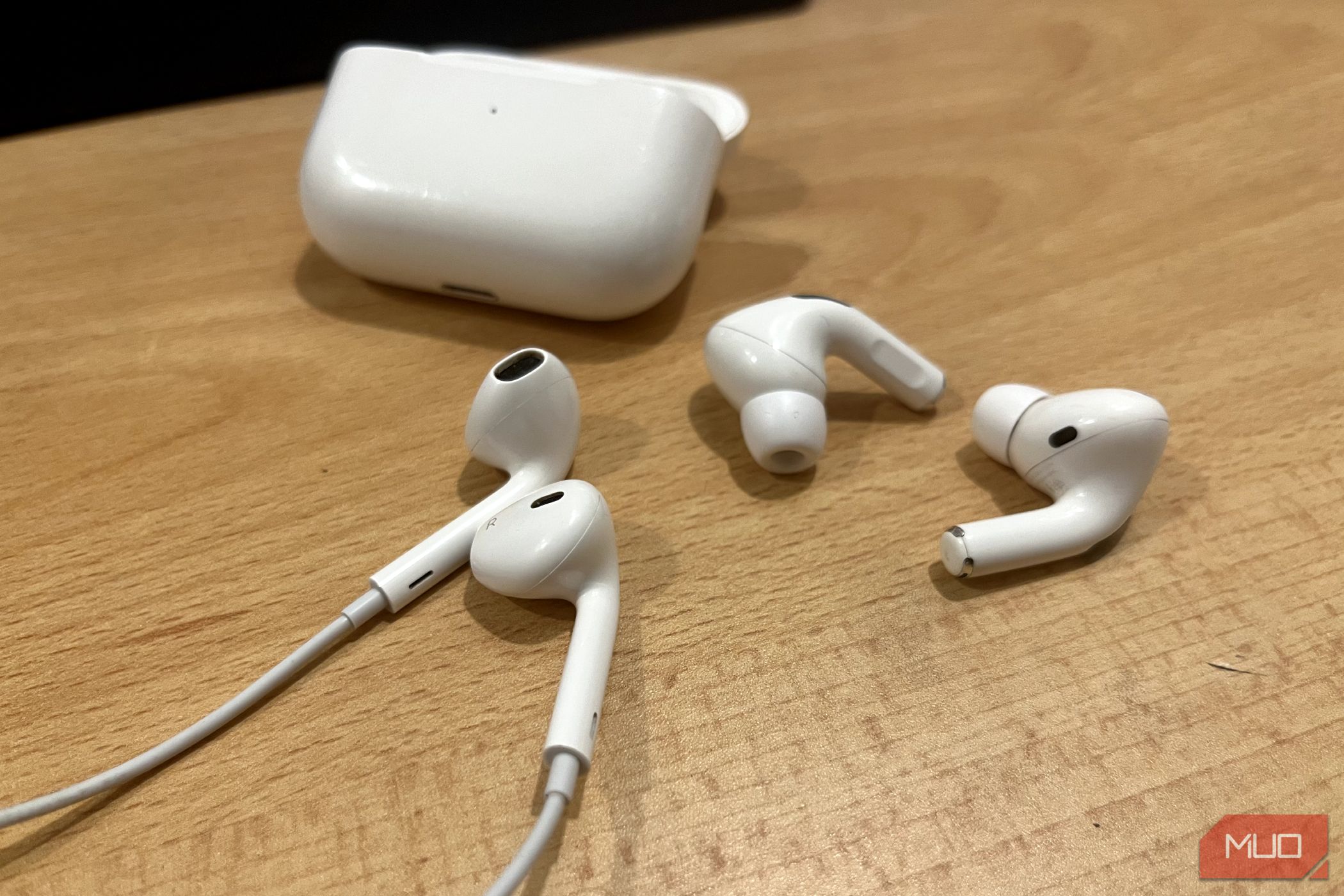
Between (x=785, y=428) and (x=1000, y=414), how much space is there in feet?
0.48

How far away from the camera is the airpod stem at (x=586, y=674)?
51cm

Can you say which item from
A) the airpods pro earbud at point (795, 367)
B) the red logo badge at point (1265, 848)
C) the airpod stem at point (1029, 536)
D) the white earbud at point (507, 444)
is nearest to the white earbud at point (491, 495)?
the white earbud at point (507, 444)

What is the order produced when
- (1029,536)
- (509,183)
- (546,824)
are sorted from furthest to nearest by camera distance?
1. (509,183)
2. (1029,536)
3. (546,824)

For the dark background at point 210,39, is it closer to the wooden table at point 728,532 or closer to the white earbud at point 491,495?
the wooden table at point 728,532

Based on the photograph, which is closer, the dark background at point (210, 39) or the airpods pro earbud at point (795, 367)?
the airpods pro earbud at point (795, 367)

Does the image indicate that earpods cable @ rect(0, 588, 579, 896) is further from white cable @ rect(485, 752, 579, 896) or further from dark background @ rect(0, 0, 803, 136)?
dark background @ rect(0, 0, 803, 136)

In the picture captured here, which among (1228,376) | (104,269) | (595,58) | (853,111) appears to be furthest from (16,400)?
(1228,376)

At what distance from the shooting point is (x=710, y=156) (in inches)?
30.2

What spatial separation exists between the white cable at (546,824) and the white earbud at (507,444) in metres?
0.15

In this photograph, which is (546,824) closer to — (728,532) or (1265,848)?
(728,532)

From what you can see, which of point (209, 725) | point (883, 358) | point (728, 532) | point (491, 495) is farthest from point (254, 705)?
point (883, 358)

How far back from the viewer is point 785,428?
0.64 metres

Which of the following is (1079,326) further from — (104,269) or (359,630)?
(104,269)

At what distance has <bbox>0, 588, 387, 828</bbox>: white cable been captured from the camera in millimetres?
504
